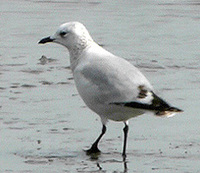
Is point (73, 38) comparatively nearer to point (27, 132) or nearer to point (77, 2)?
point (27, 132)

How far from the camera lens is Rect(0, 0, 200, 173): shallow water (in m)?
7.65

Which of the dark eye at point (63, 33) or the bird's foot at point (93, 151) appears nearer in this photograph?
the bird's foot at point (93, 151)

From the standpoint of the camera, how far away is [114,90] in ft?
25.5

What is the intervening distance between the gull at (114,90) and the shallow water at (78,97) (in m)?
0.32

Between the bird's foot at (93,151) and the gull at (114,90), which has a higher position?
the gull at (114,90)

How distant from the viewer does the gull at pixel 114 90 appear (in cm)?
757

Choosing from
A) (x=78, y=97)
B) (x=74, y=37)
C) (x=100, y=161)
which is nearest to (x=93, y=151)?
(x=100, y=161)

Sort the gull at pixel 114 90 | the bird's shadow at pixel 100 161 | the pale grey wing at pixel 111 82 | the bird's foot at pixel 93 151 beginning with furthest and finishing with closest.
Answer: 1. the bird's foot at pixel 93 151
2. the pale grey wing at pixel 111 82
3. the gull at pixel 114 90
4. the bird's shadow at pixel 100 161

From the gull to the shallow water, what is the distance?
32 centimetres

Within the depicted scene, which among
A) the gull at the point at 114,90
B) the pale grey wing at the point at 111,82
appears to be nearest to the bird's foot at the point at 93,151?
the gull at the point at 114,90

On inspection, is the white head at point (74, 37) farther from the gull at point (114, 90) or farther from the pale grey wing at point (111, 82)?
the pale grey wing at point (111, 82)

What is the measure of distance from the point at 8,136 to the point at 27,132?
0.75 ft

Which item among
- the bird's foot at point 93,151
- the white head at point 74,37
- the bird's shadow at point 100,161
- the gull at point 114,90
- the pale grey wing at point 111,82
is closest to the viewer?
the bird's shadow at point 100,161

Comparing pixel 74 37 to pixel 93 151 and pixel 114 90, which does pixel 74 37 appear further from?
pixel 93 151
